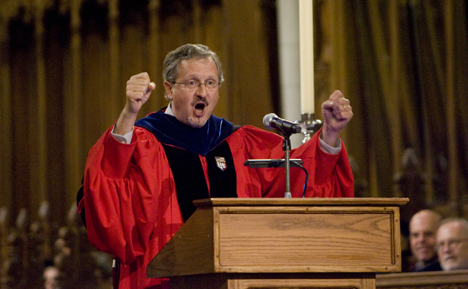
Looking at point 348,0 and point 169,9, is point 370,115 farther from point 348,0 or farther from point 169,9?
point 169,9

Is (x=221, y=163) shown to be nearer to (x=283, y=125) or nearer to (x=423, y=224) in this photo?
(x=283, y=125)

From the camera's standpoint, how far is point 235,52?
21.7 feet

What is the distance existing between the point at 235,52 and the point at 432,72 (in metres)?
1.86

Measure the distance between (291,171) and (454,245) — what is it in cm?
221

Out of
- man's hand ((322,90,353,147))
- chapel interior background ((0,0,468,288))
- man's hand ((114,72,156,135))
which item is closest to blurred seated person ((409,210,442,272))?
chapel interior background ((0,0,468,288))

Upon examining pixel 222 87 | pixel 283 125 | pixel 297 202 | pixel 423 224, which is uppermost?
pixel 222 87

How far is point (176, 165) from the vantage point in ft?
11.2

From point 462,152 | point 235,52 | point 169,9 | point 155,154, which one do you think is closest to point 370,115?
point 462,152

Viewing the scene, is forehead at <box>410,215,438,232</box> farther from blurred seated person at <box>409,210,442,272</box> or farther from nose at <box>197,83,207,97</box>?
nose at <box>197,83,207,97</box>

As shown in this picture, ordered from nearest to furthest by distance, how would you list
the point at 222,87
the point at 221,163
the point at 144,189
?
1. the point at 144,189
2. the point at 221,163
3. the point at 222,87

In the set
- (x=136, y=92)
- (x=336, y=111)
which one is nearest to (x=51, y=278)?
(x=136, y=92)

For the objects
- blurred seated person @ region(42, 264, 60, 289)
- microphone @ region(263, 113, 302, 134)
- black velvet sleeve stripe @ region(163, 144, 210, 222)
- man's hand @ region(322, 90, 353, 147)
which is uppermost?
man's hand @ region(322, 90, 353, 147)

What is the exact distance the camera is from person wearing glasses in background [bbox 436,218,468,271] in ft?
16.4

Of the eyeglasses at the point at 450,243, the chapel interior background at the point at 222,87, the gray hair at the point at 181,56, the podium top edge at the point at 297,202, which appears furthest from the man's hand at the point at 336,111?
the chapel interior background at the point at 222,87
